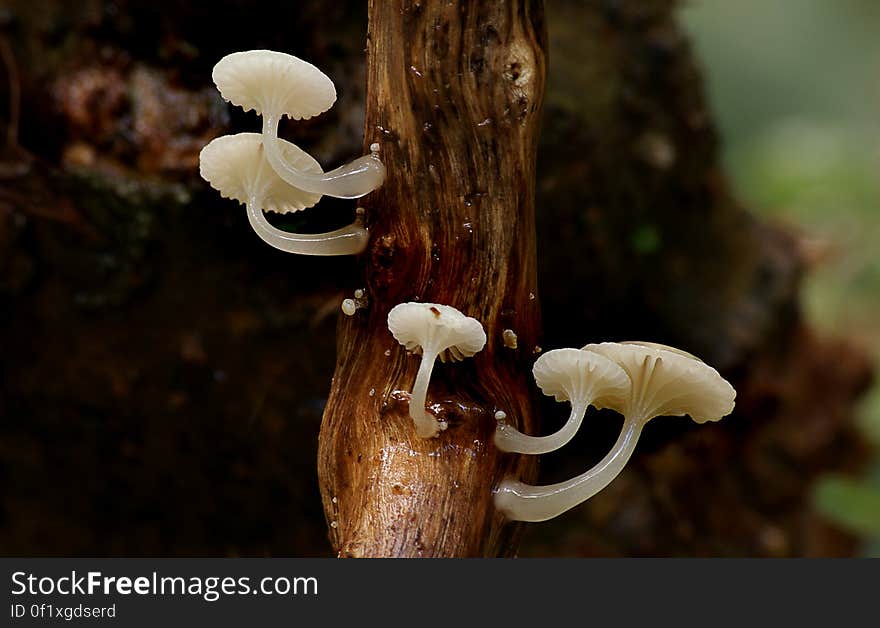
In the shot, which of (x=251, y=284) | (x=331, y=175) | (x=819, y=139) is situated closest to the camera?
(x=331, y=175)

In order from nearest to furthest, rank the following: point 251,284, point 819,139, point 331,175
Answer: point 331,175 < point 251,284 < point 819,139

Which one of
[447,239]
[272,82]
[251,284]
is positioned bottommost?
[447,239]

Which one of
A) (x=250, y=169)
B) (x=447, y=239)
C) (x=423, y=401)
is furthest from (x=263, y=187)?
(x=423, y=401)

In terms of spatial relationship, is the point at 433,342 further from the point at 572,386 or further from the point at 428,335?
the point at 572,386

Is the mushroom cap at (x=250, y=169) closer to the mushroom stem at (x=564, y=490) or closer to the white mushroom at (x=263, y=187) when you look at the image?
the white mushroom at (x=263, y=187)

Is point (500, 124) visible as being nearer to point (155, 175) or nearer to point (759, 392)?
point (155, 175)

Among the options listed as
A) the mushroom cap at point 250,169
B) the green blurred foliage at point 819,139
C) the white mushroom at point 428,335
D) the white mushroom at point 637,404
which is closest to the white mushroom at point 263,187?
the mushroom cap at point 250,169

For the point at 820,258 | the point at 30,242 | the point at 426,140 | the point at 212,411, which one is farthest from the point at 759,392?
the point at 30,242
